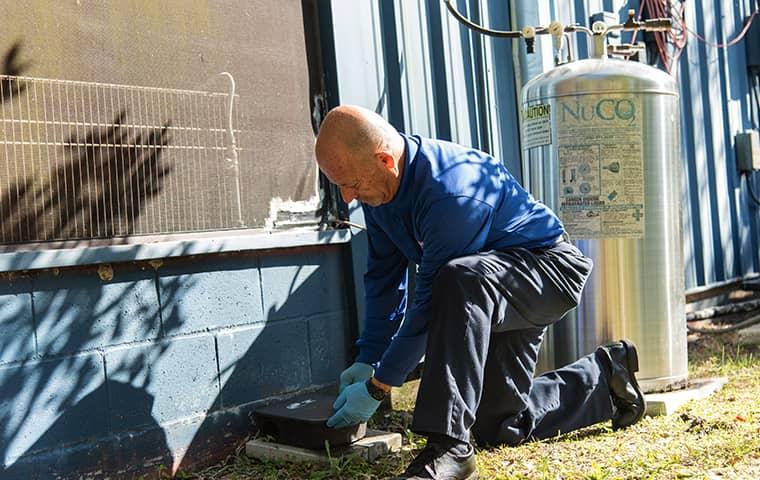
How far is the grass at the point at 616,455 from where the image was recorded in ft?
10.6

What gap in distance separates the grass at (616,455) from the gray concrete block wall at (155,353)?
10.1 inches

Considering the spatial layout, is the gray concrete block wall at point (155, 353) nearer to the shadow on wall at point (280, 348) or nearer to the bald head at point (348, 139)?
the shadow on wall at point (280, 348)

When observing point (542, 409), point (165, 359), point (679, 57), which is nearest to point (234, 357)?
point (165, 359)

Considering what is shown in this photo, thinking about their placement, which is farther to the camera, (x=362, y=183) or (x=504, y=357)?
(x=504, y=357)

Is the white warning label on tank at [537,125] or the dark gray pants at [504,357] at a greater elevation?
the white warning label on tank at [537,125]

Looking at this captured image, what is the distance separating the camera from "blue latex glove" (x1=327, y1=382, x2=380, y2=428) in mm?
3285

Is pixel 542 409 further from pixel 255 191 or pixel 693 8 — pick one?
pixel 693 8

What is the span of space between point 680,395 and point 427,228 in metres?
1.77

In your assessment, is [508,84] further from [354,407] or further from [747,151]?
[747,151]

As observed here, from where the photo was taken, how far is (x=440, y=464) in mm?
3008

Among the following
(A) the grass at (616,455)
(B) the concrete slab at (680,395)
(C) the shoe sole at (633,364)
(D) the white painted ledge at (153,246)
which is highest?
(D) the white painted ledge at (153,246)

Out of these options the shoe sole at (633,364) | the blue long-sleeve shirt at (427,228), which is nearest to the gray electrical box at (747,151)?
the shoe sole at (633,364)

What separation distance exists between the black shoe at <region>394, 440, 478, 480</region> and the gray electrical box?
537cm

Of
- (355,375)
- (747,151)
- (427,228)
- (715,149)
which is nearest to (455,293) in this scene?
(427,228)
